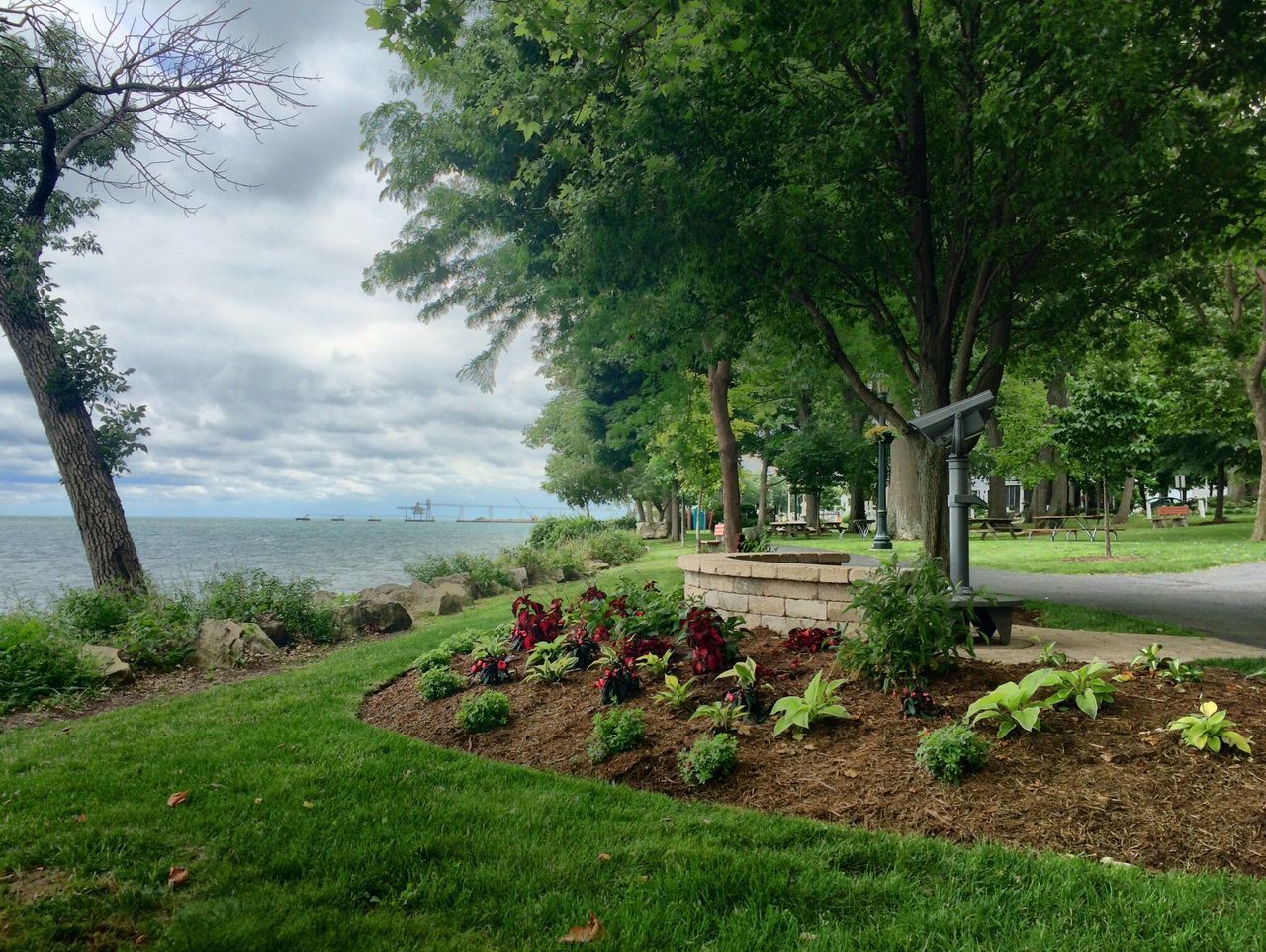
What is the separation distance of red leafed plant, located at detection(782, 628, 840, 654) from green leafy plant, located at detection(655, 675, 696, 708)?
1.05m

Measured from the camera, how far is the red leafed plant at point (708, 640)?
5.07 m

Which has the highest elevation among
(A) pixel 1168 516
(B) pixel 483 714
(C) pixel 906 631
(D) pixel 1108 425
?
(D) pixel 1108 425

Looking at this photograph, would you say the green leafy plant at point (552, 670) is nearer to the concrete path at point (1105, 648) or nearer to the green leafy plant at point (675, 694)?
the green leafy plant at point (675, 694)

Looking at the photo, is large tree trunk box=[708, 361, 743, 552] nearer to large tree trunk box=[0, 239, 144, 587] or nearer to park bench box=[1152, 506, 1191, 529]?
large tree trunk box=[0, 239, 144, 587]

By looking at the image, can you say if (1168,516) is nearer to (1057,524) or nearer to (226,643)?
(1057,524)

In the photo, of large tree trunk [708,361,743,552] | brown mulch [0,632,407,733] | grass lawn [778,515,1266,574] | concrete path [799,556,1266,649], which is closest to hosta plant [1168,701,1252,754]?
concrete path [799,556,1266,649]

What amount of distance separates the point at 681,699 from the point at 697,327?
254 inches

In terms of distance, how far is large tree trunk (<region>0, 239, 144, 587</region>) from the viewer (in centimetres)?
1002

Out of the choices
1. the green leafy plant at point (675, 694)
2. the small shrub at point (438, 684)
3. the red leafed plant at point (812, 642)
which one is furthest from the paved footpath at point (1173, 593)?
the small shrub at point (438, 684)

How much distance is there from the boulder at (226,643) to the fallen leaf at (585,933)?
673 centimetres

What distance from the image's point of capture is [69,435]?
1030 centimetres

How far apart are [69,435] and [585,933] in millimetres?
10918

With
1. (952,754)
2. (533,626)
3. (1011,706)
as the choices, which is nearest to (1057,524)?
(533,626)

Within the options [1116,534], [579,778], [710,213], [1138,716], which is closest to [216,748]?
[579,778]
